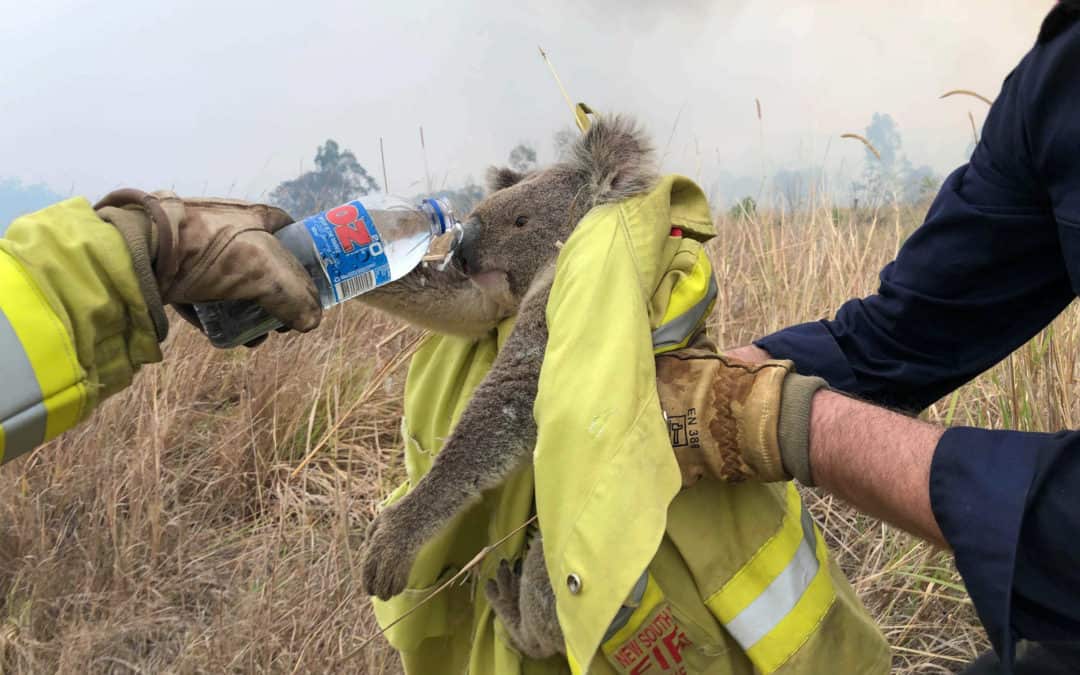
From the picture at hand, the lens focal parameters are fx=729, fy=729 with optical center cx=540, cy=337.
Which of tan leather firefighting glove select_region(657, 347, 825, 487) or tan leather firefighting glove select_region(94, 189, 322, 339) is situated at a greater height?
tan leather firefighting glove select_region(94, 189, 322, 339)

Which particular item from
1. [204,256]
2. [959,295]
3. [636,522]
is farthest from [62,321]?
[959,295]

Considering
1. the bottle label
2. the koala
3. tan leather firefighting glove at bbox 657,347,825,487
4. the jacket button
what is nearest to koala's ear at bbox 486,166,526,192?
the koala

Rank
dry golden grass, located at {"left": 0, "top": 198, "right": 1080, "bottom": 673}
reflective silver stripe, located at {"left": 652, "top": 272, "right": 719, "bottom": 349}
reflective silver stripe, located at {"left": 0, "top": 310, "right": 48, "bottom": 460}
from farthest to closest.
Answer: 1. dry golden grass, located at {"left": 0, "top": 198, "right": 1080, "bottom": 673}
2. reflective silver stripe, located at {"left": 652, "top": 272, "right": 719, "bottom": 349}
3. reflective silver stripe, located at {"left": 0, "top": 310, "right": 48, "bottom": 460}

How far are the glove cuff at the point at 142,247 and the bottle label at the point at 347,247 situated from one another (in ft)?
0.96

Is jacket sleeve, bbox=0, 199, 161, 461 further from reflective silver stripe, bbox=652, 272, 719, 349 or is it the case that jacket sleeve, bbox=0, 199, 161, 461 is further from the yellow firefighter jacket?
reflective silver stripe, bbox=652, 272, 719, 349

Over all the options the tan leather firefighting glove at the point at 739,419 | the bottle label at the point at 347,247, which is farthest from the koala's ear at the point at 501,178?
the tan leather firefighting glove at the point at 739,419

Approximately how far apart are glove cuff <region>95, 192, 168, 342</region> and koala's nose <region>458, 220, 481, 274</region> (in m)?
0.73

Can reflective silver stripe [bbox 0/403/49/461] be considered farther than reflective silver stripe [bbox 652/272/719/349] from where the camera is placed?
No

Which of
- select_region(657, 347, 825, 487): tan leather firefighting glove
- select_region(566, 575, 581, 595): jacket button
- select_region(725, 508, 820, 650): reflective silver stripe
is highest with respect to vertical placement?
select_region(657, 347, 825, 487): tan leather firefighting glove

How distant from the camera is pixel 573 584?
910mm

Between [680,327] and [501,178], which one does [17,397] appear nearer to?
[680,327]

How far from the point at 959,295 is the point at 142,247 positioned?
4.88 ft

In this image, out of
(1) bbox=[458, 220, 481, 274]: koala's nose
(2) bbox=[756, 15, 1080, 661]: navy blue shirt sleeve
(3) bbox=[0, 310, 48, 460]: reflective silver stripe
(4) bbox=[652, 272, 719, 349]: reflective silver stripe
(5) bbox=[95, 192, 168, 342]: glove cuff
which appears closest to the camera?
(2) bbox=[756, 15, 1080, 661]: navy blue shirt sleeve

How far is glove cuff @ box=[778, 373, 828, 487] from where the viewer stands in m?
1.07
